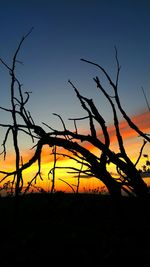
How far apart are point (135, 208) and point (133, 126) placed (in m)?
1.95

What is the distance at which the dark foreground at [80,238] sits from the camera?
481cm

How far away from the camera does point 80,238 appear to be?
5.88m

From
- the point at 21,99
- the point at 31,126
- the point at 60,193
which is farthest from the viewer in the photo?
the point at 60,193

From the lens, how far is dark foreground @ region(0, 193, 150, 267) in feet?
15.8

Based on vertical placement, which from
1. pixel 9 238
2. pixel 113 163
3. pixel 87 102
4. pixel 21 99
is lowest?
pixel 9 238

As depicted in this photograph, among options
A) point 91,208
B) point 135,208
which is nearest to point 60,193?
point 91,208

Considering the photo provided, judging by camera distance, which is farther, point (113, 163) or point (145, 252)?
point (113, 163)

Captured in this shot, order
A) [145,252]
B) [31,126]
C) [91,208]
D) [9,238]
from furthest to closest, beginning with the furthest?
1. [91,208]
2. [31,126]
3. [9,238]
4. [145,252]

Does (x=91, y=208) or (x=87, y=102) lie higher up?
(x=87, y=102)

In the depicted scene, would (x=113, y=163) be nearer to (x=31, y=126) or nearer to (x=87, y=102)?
(x=87, y=102)

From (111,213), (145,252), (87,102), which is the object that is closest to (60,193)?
(111,213)

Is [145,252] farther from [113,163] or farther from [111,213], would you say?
[111,213]

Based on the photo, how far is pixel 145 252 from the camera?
4844 millimetres

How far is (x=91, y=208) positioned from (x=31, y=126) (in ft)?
10.4
